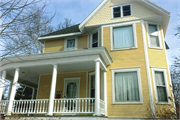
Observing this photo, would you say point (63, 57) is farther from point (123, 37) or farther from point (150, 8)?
point (150, 8)

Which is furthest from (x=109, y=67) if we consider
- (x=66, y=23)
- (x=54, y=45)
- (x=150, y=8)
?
(x=66, y=23)

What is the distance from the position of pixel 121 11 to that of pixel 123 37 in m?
1.95

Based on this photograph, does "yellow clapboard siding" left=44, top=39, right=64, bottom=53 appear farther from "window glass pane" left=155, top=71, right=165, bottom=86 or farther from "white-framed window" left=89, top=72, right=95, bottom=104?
"window glass pane" left=155, top=71, right=165, bottom=86

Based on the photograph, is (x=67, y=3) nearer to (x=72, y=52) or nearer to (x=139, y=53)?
(x=72, y=52)

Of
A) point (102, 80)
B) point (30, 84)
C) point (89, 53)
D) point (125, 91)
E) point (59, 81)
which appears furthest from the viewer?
point (30, 84)

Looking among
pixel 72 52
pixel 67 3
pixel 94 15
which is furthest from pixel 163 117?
pixel 94 15

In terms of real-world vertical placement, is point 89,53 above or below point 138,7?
below

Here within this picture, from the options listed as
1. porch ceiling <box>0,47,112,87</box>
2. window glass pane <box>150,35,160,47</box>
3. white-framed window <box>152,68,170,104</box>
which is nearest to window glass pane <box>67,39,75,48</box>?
porch ceiling <box>0,47,112,87</box>

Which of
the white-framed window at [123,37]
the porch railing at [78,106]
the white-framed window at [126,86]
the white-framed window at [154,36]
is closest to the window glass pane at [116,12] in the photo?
the white-framed window at [123,37]

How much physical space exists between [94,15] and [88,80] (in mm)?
4475

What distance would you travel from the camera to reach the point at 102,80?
9602 millimetres

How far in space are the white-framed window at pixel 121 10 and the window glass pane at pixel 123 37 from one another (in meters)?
1.00

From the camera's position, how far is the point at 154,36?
33.7ft

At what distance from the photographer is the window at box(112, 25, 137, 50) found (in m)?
10.1
